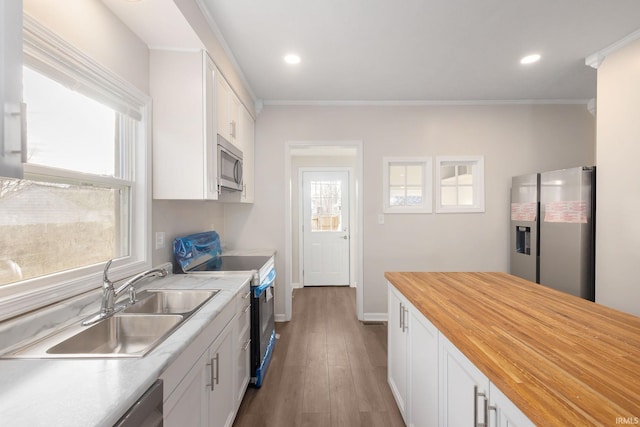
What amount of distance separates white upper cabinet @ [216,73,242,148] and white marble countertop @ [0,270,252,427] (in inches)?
61.3

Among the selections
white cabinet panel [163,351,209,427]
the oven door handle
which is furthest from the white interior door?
white cabinet panel [163,351,209,427]

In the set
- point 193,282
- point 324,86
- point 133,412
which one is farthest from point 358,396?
point 324,86

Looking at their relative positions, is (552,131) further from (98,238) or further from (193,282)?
(98,238)

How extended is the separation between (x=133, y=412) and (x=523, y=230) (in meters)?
3.66

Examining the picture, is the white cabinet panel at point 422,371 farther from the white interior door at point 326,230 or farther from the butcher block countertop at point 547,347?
the white interior door at point 326,230

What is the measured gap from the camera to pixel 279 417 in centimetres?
188

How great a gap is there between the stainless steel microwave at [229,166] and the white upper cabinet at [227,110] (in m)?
0.08

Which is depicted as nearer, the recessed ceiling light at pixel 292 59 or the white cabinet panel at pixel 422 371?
the white cabinet panel at pixel 422 371

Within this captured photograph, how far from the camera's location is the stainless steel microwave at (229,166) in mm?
2170

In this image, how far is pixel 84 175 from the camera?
1.42 m

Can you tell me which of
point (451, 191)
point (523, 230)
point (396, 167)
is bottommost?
point (523, 230)

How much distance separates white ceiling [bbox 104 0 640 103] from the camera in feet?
6.23

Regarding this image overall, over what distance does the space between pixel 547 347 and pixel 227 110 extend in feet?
7.93

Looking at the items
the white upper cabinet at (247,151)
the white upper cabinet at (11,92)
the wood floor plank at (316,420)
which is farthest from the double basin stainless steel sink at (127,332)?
the white upper cabinet at (247,151)
